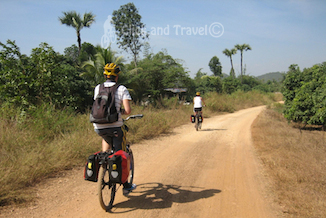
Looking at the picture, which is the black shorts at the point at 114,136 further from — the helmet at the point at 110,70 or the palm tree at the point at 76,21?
the palm tree at the point at 76,21

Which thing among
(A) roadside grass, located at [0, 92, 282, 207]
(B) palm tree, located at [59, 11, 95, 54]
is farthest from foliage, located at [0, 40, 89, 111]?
(B) palm tree, located at [59, 11, 95, 54]

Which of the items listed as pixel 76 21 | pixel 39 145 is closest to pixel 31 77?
pixel 39 145

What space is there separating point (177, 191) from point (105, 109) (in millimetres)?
2058

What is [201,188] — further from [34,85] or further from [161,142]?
[34,85]

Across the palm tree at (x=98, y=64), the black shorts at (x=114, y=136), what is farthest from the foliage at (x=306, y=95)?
the palm tree at (x=98, y=64)

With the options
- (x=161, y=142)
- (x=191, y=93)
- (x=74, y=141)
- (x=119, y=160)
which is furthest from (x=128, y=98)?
(x=191, y=93)

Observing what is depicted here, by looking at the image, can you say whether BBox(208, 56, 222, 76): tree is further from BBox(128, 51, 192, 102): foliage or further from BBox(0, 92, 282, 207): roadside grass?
BBox(0, 92, 282, 207): roadside grass

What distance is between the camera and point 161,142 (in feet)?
26.9

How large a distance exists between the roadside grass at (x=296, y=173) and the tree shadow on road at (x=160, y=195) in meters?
1.18

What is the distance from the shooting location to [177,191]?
13.6 feet

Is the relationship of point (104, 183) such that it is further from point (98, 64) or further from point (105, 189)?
point (98, 64)

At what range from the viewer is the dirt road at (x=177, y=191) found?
3.44 m

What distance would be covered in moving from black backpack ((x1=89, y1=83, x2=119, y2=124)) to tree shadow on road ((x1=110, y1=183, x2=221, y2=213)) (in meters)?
1.37

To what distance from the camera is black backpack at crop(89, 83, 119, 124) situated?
3.09m
